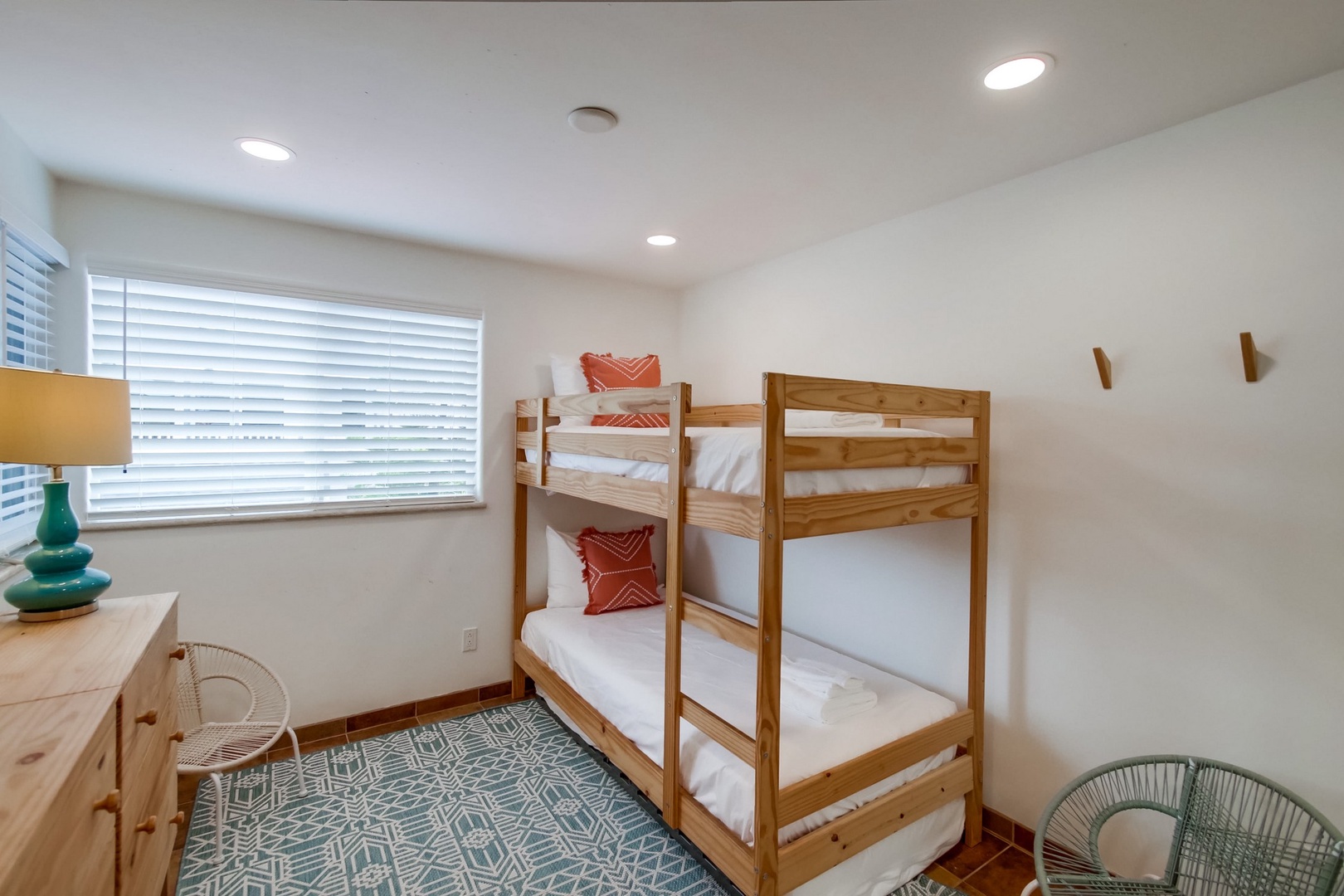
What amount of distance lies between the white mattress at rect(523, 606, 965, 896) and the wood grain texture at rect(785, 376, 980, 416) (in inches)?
38.9

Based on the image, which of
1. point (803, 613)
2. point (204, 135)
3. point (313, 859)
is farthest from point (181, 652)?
point (803, 613)

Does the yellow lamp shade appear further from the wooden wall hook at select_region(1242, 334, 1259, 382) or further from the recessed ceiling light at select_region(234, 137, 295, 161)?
the wooden wall hook at select_region(1242, 334, 1259, 382)

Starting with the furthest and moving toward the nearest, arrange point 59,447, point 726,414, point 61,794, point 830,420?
point 726,414 → point 830,420 → point 59,447 → point 61,794

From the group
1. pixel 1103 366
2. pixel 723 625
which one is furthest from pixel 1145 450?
pixel 723 625

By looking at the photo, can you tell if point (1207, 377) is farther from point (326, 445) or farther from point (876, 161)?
point (326, 445)

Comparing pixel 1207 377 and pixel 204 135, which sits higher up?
A: pixel 204 135

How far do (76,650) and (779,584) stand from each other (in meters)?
1.59

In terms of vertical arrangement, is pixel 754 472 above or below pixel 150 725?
above

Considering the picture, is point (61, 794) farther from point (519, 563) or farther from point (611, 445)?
point (519, 563)

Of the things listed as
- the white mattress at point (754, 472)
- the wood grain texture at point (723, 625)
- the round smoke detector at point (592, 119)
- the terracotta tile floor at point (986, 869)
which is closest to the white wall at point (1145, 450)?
the terracotta tile floor at point (986, 869)

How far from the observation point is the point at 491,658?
3.12 m

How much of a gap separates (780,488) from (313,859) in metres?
1.95

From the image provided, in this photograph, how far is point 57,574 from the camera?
59.2 inches

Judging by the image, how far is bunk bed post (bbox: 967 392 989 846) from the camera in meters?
2.03
